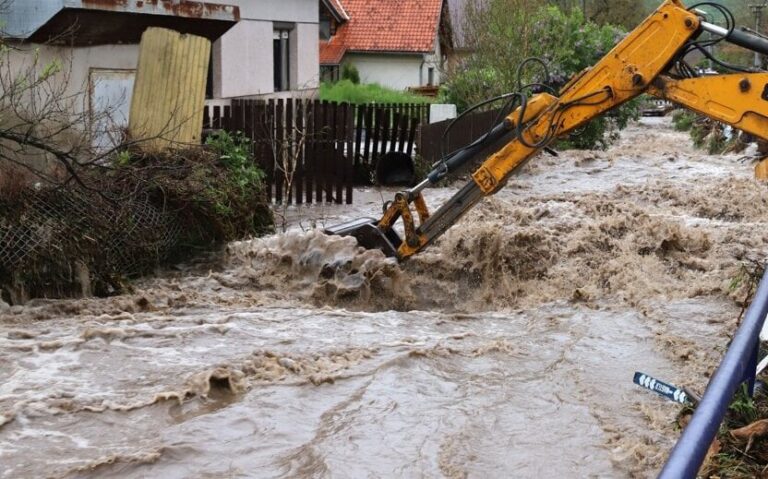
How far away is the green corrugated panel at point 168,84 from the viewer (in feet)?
40.7

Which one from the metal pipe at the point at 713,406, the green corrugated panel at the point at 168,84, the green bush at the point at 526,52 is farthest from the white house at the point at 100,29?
the green bush at the point at 526,52

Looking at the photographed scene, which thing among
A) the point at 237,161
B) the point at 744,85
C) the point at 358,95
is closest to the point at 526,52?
the point at 358,95

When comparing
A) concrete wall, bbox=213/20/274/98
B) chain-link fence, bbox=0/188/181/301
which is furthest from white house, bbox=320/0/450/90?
chain-link fence, bbox=0/188/181/301

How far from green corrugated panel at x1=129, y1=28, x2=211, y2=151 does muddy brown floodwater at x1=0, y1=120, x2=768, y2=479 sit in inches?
77.1

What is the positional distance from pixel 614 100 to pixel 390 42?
3357cm

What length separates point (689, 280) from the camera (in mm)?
11242

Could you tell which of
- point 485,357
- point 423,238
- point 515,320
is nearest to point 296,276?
point 423,238

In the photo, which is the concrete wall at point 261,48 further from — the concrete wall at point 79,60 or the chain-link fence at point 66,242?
the chain-link fence at point 66,242

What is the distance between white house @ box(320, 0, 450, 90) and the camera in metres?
41.9

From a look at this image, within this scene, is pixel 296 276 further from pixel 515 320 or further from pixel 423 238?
pixel 515 320

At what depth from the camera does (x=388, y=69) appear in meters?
43.1

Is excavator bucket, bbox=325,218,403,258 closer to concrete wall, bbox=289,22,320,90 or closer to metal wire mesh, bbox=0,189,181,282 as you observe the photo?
metal wire mesh, bbox=0,189,181,282

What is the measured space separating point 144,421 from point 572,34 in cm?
2144

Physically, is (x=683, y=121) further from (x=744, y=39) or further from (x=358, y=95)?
(x=744, y=39)
